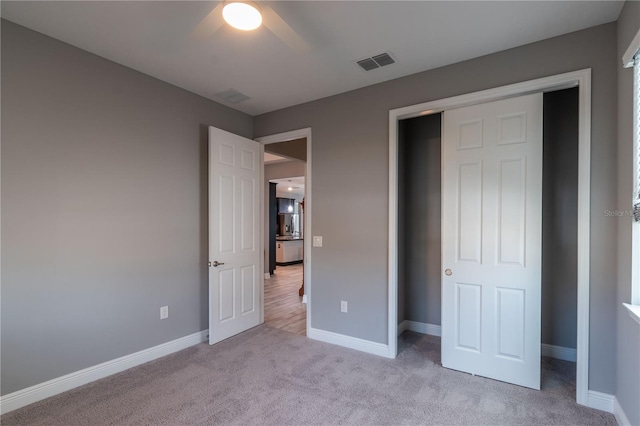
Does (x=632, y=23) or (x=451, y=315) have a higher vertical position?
(x=632, y=23)

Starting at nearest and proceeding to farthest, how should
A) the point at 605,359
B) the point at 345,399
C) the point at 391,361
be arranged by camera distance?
1. the point at 605,359
2. the point at 345,399
3. the point at 391,361

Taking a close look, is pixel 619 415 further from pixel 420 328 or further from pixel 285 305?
pixel 285 305

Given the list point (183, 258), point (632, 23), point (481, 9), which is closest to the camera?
point (632, 23)

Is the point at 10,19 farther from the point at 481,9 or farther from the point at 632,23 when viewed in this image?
the point at 632,23

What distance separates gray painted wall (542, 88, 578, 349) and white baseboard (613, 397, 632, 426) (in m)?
0.93

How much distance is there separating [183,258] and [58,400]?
1.41 meters

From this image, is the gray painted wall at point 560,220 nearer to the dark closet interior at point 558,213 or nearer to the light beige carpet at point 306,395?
the dark closet interior at point 558,213

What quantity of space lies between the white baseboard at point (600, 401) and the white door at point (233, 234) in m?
3.18

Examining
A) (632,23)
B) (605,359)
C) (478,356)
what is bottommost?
(478,356)

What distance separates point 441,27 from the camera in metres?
2.22

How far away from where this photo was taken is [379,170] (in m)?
3.13

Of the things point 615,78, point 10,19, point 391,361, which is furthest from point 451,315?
point 10,19

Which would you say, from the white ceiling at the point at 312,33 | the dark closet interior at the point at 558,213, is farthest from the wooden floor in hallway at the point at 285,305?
the white ceiling at the point at 312,33

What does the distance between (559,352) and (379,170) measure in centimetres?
247
